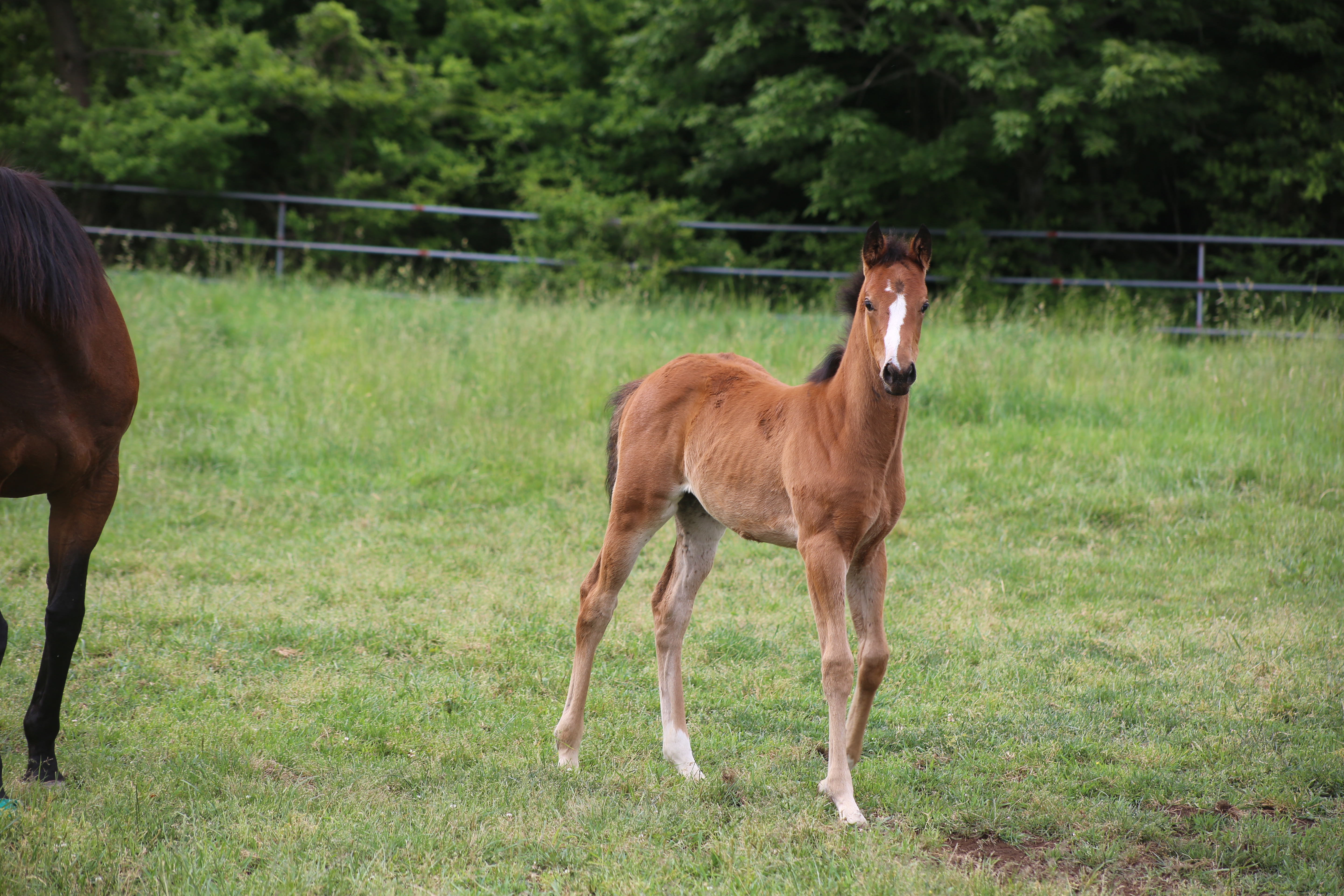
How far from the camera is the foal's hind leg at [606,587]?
429cm

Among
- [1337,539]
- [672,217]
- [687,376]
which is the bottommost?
[1337,539]

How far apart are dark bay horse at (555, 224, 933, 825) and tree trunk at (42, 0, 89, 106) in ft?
59.5

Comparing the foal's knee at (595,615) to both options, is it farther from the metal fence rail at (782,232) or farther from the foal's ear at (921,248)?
the metal fence rail at (782,232)

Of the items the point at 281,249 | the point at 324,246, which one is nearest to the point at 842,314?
the point at 324,246

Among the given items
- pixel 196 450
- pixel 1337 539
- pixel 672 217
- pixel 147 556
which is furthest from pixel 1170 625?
pixel 672 217

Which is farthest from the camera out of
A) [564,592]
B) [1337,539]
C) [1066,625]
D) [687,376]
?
[1337,539]

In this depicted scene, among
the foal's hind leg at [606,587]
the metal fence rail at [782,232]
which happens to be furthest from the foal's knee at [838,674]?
the metal fence rail at [782,232]

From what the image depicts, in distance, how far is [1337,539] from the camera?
7.21 meters

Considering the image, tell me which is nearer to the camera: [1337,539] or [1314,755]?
[1314,755]

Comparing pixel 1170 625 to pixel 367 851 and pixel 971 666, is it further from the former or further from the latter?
pixel 367 851

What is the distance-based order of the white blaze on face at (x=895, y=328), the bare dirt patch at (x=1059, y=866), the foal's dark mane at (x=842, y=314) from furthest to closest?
the foal's dark mane at (x=842, y=314)
the white blaze on face at (x=895, y=328)
the bare dirt patch at (x=1059, y=866)

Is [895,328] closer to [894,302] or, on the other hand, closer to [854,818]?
[894,302]

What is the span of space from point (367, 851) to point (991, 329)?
9960mm

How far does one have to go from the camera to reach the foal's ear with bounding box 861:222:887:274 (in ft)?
12.1
